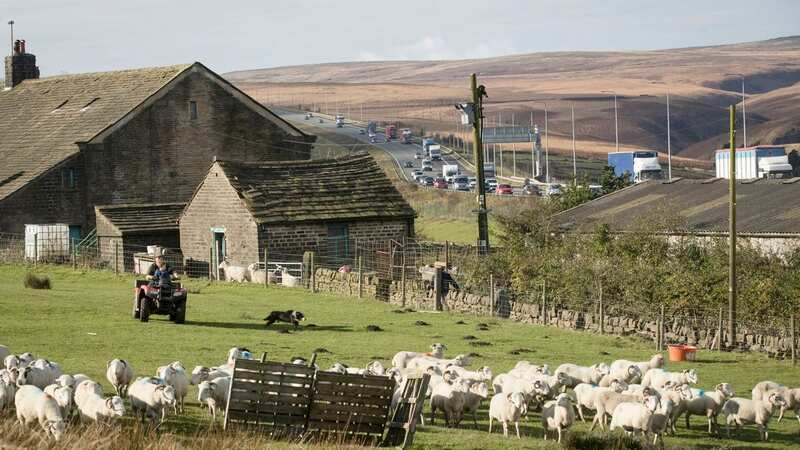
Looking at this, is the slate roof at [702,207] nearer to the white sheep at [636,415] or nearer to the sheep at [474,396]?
the sheep at [474,396]

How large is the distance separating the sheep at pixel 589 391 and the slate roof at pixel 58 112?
144ft

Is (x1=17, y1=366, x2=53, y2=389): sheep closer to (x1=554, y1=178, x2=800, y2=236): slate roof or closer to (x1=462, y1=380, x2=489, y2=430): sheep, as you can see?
(x1=462, y1=380, x2=489, y2=430): sheep

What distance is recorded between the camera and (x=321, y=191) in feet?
179

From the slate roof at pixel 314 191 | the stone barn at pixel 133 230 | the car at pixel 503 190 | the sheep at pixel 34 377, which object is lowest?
the sheep at pixel 34 377

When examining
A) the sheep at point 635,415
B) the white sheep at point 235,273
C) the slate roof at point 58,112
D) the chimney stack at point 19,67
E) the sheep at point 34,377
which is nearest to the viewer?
the sheep at point 34,377

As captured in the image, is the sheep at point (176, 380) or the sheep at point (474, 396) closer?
the sheep at point (176, 380)

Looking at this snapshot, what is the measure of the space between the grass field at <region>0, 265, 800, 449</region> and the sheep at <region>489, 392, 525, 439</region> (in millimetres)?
409

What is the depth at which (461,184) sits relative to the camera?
409 ft

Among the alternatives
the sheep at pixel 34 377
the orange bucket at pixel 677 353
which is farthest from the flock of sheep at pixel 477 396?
the orange bucket at pixel 677 353

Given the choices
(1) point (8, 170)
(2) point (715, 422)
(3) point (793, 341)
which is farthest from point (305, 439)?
(1) point (8, 170)

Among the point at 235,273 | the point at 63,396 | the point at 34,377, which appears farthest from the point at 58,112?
Result: the point at 63,396

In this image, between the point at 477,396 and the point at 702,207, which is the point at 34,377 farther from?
the point at 702,207

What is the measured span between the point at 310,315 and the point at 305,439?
19372mm

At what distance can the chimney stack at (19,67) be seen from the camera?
7931 centimetres
